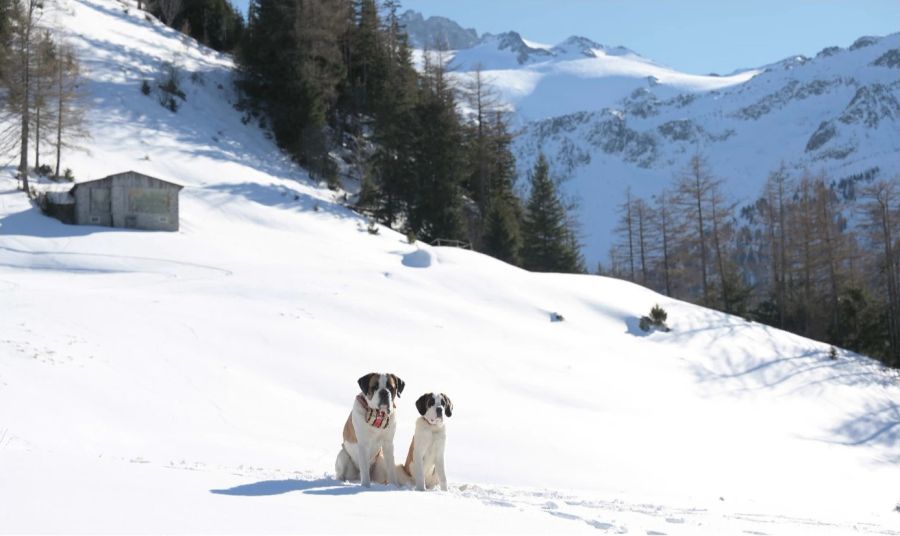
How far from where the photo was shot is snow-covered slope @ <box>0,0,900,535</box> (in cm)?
618

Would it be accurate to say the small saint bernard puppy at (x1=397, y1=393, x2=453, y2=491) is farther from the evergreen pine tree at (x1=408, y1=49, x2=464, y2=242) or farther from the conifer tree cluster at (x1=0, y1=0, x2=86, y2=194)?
the evergreen pine tree at (x1=408, y1=49, x2=464, y2=242)

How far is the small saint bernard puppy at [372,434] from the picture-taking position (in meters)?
7.13

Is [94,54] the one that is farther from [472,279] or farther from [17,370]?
[17,370]

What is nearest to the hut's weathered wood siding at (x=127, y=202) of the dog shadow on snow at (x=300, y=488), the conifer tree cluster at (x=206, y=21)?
the dog shadow on snow at (x=300, y=488)

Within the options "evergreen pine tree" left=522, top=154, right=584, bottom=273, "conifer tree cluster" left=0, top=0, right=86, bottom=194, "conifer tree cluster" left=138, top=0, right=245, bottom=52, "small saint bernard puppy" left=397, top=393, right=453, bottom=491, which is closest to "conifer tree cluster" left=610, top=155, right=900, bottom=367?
"evergreen pine tree" left=522, top=154, right=584, bottom=273

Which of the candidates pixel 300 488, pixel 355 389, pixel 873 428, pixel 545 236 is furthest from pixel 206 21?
pixel 300 488

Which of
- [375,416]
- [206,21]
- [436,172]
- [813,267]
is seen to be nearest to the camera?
[375,416]

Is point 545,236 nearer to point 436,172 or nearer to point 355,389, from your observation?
point 436,172

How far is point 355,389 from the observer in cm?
1547

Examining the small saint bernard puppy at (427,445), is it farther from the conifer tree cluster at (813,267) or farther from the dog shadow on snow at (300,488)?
the conifer tree cluster at (813,267)

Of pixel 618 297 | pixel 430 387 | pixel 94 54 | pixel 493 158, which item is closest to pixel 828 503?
pixel 430 387

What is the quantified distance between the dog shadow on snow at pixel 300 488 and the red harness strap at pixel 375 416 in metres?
0.60

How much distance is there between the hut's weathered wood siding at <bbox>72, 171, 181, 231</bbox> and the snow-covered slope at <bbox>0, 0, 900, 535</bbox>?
1.07 metres

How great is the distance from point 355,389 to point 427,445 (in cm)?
812
